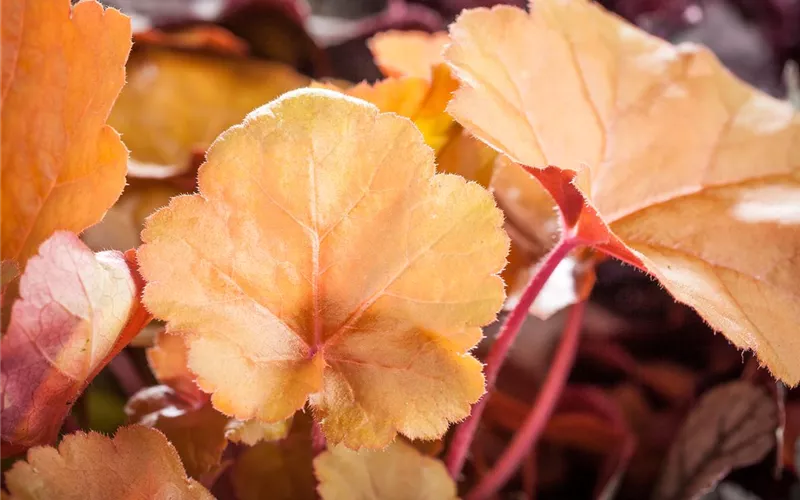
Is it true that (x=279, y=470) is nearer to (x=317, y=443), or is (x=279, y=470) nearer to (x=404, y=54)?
(x=317, y=443)

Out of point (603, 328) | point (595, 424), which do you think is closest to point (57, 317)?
point (595, 424)

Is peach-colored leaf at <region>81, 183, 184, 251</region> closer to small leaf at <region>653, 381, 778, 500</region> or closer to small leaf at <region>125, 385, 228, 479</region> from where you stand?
small leaf at <region>125, 385, 228, 479</region>

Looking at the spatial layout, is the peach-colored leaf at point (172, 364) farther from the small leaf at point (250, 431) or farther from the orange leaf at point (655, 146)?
the orange leaf at point (655, 146)

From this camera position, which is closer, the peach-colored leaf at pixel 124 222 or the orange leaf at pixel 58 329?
the orange leaf at pixel 58 329

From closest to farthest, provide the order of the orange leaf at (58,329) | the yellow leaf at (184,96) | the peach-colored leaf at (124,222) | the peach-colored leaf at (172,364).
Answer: the orange leaf at (58,329) < the peach-colored leaf at (172,364) < the peach-colored leaf at (124,222) < the yellow leaf at (184,96)

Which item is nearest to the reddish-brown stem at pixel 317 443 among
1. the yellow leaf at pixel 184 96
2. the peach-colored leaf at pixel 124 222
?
the peach-colored leaf at pixel 124 222

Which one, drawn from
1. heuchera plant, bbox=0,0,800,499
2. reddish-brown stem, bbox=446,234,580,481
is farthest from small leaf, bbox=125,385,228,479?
reddish-brown stem, bbox=446,234,580,481

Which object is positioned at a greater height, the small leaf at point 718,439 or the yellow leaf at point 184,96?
the yellow leaf at point 184,96
